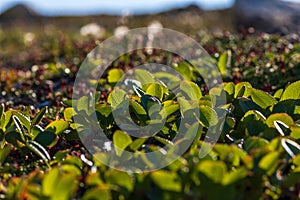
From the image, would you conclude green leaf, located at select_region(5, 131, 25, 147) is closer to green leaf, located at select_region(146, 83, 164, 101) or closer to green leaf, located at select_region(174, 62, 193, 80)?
green leaf, located at select_region(146, 83, 164, 101)

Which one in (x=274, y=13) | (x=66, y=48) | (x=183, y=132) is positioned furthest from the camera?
(x=274, y=13)

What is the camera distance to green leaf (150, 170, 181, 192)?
9.45 ft

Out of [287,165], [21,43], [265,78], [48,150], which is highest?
[287,165]

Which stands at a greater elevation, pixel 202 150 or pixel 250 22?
pixel 202 150

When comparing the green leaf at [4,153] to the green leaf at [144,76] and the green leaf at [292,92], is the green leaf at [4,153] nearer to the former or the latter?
the green leaf at [144,76]

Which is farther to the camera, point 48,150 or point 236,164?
point 48,150

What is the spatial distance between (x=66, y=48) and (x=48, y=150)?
6598mm

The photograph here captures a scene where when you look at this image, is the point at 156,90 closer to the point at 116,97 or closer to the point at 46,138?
the point at 116,97

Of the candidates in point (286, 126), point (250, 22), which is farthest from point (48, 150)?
point (250, 22)

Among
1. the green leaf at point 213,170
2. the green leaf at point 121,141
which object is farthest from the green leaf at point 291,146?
the green leaf at point 121,141

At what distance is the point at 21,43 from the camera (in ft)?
48.2

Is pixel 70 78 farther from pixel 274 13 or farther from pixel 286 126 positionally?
pixel 274 13

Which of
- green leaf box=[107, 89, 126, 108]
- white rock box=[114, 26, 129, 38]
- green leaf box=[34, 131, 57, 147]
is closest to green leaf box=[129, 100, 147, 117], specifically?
green leaf box=[107, 89, 126, 108]

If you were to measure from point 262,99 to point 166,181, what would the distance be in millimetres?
1705
